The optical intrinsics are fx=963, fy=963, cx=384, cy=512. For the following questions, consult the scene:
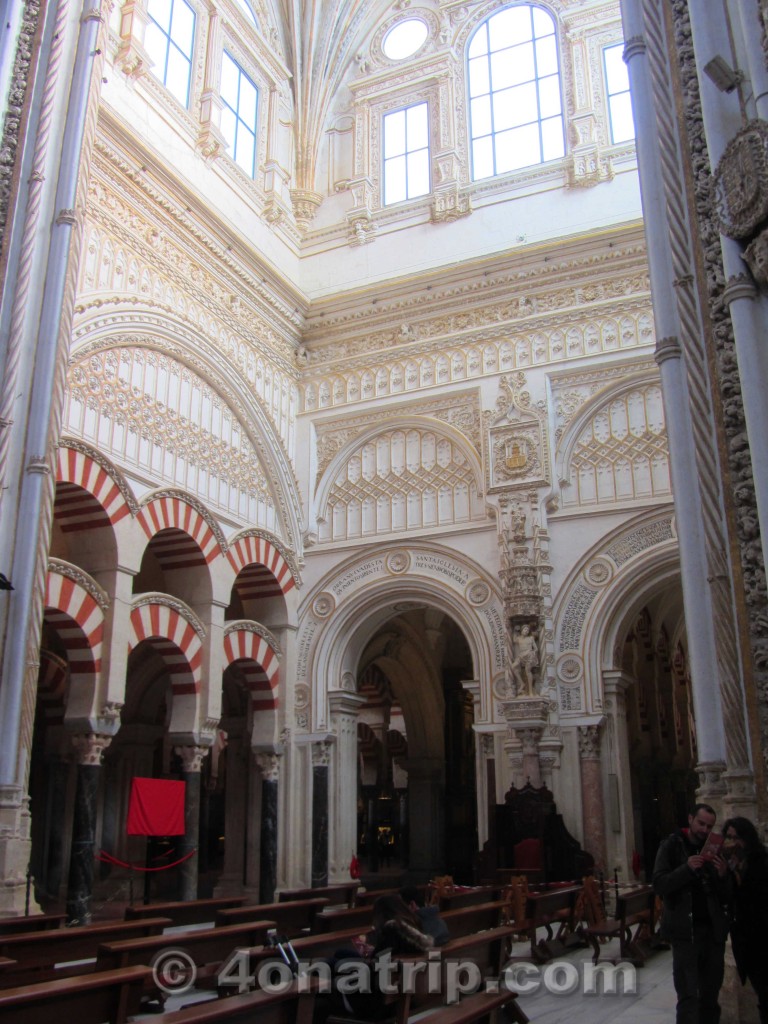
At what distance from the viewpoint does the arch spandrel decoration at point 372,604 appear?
43.8 feet

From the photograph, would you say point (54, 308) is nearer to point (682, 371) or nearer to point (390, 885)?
point (682, 371)

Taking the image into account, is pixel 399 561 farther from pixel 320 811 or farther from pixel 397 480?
pixel 320 811

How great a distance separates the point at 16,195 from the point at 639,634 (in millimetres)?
11962

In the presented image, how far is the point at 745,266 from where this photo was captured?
5.33 metres

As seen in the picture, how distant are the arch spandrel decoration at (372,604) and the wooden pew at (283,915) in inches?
242

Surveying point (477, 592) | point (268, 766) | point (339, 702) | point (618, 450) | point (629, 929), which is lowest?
point (629, 929)

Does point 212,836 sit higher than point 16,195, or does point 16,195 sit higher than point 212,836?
point 16,195

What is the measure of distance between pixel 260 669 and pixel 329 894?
5.02 metres

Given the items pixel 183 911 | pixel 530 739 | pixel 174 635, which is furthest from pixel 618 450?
pixel 183 911

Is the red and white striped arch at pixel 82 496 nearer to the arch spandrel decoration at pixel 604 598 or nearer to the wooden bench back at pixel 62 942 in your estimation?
the wooden bench back at pixel 62 942

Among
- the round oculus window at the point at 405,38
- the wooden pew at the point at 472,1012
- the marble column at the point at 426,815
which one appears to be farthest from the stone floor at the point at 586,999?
the round oculus window at the point at 405,38

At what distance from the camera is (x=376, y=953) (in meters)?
4.41

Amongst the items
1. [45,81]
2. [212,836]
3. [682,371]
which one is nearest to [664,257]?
[682,371]

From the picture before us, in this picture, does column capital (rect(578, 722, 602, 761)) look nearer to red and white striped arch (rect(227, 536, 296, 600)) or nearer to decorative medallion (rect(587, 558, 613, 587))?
decorative medallion (rect(587, 558, 613, 587))
